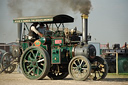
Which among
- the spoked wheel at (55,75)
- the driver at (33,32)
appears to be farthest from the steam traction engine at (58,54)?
the spoked wheel at (55,75)

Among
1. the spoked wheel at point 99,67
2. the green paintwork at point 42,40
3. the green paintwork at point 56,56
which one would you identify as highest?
the green paintwork at point 42,40

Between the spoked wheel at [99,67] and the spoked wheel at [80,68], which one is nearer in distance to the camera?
the spoked wheel at [80,68]

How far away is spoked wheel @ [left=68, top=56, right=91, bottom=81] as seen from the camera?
463 inches

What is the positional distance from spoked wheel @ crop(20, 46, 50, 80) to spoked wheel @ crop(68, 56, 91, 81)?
976mm

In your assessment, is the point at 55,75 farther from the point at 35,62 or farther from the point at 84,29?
the point at 84,29

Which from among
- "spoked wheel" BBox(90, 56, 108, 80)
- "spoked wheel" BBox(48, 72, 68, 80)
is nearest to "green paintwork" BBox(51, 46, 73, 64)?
"spoked wheel" BBox(90, 56, 108, 80)

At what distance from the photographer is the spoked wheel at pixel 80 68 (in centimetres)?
1175

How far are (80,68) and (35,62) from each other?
1.91m

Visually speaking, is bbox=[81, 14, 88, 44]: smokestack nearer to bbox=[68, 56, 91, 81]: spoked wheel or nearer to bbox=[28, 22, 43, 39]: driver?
bbox=[68, 56, 91, 81]: spoked wheel

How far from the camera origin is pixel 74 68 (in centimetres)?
1214

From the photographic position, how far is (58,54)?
41.2ft

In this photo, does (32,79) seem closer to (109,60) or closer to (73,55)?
(73,55)

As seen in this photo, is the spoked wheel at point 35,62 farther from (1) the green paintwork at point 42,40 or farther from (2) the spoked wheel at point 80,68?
(2) the spoked wheel at point 80,68

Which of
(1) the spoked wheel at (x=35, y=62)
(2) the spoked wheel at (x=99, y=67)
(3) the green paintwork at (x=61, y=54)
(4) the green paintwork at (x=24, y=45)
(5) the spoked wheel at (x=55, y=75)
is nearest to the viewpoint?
(1) the spoked wheel at (x=35, y=62)
